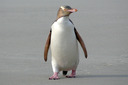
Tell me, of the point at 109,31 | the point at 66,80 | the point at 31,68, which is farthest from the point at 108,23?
the point at 66,80

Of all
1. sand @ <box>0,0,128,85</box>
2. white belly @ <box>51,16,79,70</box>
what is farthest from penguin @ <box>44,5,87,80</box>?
sand @ <box>0,0,128,85</box>

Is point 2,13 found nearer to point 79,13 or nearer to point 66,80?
point 79,13

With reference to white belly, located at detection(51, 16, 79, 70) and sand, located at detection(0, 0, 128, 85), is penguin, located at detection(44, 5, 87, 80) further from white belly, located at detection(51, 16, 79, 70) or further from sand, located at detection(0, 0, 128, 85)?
sand, located at detection(0, 0, 128, 85)

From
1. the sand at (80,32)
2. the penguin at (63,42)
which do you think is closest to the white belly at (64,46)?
the penguin at (63,42)

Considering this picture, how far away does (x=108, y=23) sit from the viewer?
13.8 meters

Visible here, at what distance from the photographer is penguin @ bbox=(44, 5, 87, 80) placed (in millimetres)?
6902

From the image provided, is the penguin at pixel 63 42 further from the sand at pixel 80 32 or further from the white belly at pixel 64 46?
the sand at pixel 80 32

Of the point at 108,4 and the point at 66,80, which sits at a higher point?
the point at 108,4

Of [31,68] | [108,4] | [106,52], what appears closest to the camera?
[31,68]

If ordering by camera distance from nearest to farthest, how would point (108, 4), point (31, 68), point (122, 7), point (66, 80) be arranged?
point (66, 80)
point (31, 68)
point (122, 7)
point (108, 4)

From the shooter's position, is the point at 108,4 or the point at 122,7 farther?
the point at 108,4

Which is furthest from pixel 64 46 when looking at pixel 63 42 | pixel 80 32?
pixel 80 32

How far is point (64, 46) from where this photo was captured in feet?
23.1

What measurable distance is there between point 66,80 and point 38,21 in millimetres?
7980
